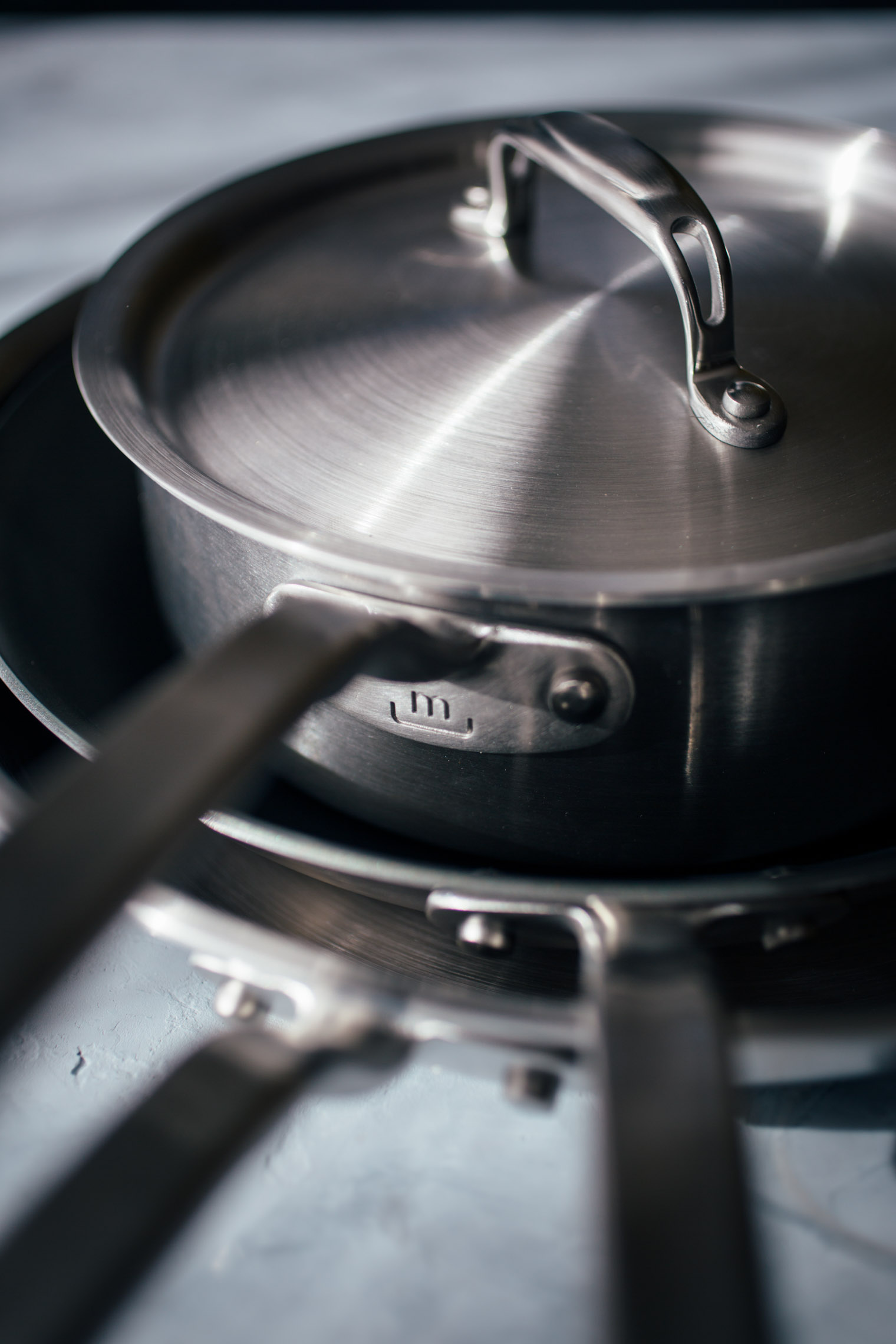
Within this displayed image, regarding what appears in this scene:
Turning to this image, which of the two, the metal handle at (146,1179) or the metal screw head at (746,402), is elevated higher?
the metal screw head at (746,402)

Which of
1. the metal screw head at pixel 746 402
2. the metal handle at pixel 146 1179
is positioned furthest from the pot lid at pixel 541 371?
the metal handle at pixel 146 1179

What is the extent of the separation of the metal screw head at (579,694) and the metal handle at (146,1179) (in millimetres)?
81

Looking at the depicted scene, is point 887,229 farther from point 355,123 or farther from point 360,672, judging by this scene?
point 355,123

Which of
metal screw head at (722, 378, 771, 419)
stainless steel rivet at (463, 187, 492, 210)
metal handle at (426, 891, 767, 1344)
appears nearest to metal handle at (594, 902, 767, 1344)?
metal handle at (426, 891, 767, 1344)

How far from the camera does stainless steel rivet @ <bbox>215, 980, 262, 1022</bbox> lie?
9.9 inches

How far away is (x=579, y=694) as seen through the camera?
254 mm

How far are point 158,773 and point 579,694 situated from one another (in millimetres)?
94

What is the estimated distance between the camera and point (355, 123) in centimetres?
90

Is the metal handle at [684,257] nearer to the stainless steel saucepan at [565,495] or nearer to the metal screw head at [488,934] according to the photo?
the stainless steel saucepan at [565,495]

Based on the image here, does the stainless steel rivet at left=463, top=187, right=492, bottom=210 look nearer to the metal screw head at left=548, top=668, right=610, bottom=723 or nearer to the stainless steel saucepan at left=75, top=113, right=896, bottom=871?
the stainless steel saucepan at left=75, top=113, right=896, bottom=871

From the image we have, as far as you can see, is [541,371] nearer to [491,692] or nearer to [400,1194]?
[491,692]

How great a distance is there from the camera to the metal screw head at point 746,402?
0.29 m

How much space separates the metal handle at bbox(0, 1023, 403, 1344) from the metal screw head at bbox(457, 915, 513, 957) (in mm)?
33

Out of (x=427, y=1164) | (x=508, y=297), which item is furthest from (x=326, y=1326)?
(x=508, y=297)
